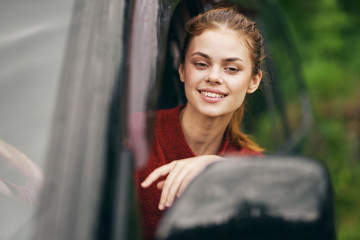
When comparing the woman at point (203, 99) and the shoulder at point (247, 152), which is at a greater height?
the woman at point (203, 99)

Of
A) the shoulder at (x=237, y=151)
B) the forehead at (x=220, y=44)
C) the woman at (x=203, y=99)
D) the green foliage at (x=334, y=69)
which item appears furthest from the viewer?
the green foliage at (x=334, y=69)

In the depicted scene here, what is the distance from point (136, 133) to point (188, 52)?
49cm

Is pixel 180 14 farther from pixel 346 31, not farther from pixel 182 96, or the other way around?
pixel 346 31

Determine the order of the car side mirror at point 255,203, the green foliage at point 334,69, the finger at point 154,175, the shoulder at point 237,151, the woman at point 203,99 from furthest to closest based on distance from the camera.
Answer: the green foliage at point 334,69, the shoulder at point 237,151, the woman at point 203,99, the finger at point 154,175, the car side mirror at point 255,203

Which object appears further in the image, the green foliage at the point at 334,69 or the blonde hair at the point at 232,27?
the green foliage at the point at 334,69

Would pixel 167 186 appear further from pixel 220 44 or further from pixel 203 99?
pixel 220 44

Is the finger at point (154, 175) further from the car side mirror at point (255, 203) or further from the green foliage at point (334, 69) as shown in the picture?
the green foliage at point (334, 69)

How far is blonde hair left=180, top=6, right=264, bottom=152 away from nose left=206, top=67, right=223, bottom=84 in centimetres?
15

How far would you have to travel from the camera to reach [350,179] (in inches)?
187

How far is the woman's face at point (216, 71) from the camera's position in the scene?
1475mm

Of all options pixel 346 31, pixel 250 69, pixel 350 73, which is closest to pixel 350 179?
pixel 350 73

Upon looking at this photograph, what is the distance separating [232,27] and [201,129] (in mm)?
368

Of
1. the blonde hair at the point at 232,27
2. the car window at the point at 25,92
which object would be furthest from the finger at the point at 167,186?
the blonde hair at the point at 232,27

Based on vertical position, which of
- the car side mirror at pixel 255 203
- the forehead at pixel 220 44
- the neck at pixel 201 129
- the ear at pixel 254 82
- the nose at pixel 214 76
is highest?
the forehead at pixel 220 44
